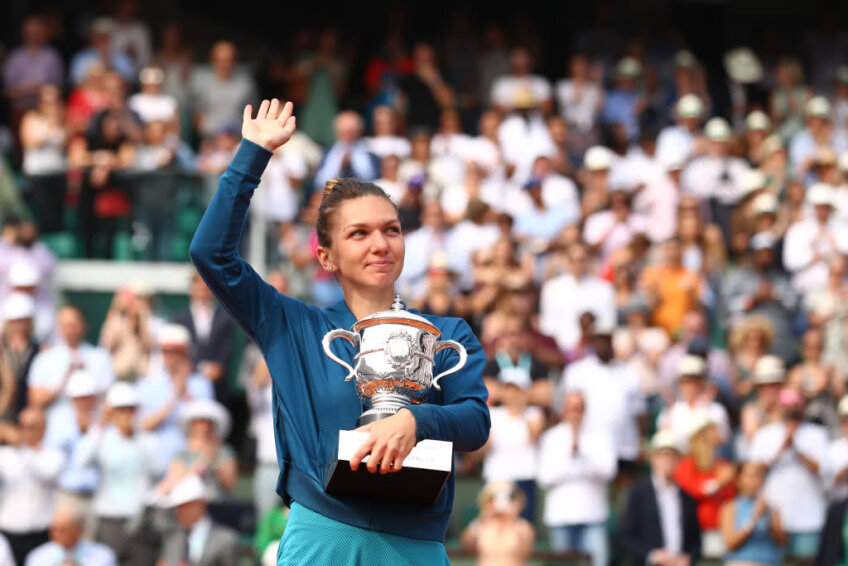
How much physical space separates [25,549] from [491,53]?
8.49 m

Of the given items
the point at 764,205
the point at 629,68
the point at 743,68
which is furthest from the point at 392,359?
the point at 743,68

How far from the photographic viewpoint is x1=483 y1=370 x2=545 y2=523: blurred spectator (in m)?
10.2

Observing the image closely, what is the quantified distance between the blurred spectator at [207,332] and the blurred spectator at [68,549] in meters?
1.99

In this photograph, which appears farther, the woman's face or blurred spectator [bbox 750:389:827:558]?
blurred spectator [bbox 750:389:827:558]

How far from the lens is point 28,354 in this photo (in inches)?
444

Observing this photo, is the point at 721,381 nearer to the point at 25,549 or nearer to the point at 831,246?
the point at 831,246

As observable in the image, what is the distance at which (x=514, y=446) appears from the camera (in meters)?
10.2

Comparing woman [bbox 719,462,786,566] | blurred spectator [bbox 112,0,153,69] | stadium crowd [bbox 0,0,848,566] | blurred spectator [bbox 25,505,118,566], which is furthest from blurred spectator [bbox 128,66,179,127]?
woman [bbox 719,462,786,566]

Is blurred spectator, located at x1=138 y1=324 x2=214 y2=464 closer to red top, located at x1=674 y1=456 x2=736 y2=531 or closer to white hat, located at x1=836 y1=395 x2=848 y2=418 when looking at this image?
red top, located at x1=674 y1=456 x2=736 y2=531

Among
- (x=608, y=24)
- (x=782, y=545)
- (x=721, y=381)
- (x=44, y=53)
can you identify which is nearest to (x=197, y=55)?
(x=44, y=53)

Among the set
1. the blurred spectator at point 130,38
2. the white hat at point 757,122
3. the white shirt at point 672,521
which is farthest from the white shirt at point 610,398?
the blurred spectator at point 130,38

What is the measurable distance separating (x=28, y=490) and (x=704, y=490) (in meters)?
4.56

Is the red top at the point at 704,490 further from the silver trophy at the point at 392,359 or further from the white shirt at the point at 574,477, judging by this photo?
the silver trophy at the point at 392,359

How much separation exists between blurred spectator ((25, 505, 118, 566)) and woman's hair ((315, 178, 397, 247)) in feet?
20.0
